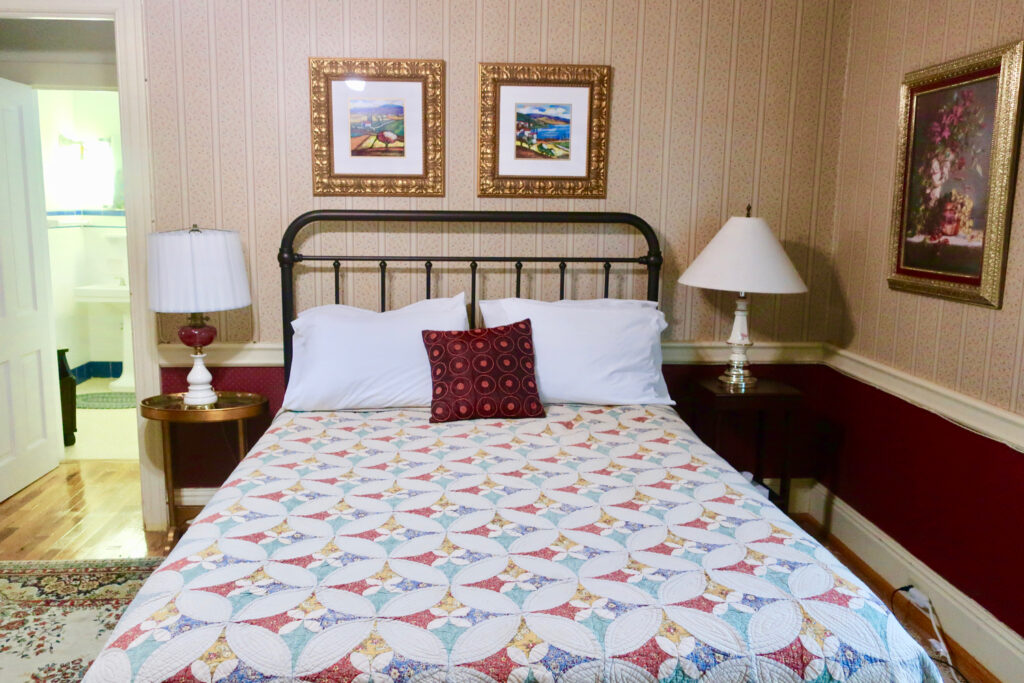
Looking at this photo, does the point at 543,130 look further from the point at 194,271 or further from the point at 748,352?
the point at 194,271

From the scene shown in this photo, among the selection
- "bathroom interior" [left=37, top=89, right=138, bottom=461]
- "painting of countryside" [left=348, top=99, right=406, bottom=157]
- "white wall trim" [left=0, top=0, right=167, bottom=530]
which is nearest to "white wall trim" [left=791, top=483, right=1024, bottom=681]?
"painting of countryside" [left=348, top=99, right=406, bottom=157]

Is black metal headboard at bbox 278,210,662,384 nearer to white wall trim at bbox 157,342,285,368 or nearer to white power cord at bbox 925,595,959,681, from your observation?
white wall trim at bbox 157,342,285,368

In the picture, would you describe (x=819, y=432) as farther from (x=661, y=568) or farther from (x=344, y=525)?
(x=344, y=525)

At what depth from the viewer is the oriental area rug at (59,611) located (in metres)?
2.38


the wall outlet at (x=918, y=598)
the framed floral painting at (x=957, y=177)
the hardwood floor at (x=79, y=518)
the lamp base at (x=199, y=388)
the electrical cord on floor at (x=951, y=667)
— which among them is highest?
the framed floral painting at (x=957, y=177)

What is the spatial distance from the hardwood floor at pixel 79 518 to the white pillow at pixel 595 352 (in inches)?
65.5

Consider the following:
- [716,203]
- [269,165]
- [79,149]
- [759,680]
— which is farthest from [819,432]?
[79,149]

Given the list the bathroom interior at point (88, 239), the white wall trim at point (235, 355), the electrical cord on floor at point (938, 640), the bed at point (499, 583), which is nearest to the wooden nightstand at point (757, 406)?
the electrical cord on floor at point (938, 640)

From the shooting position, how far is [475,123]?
3281 millimetres

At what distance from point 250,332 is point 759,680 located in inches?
99.2

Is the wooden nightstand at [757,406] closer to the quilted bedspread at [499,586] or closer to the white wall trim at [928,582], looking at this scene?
the white wall trim at [928,582]

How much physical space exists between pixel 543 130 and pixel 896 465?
185 cm

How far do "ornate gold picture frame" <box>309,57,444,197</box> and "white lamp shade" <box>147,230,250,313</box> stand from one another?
0.51 m

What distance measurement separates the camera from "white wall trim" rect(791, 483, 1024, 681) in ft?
7.71
